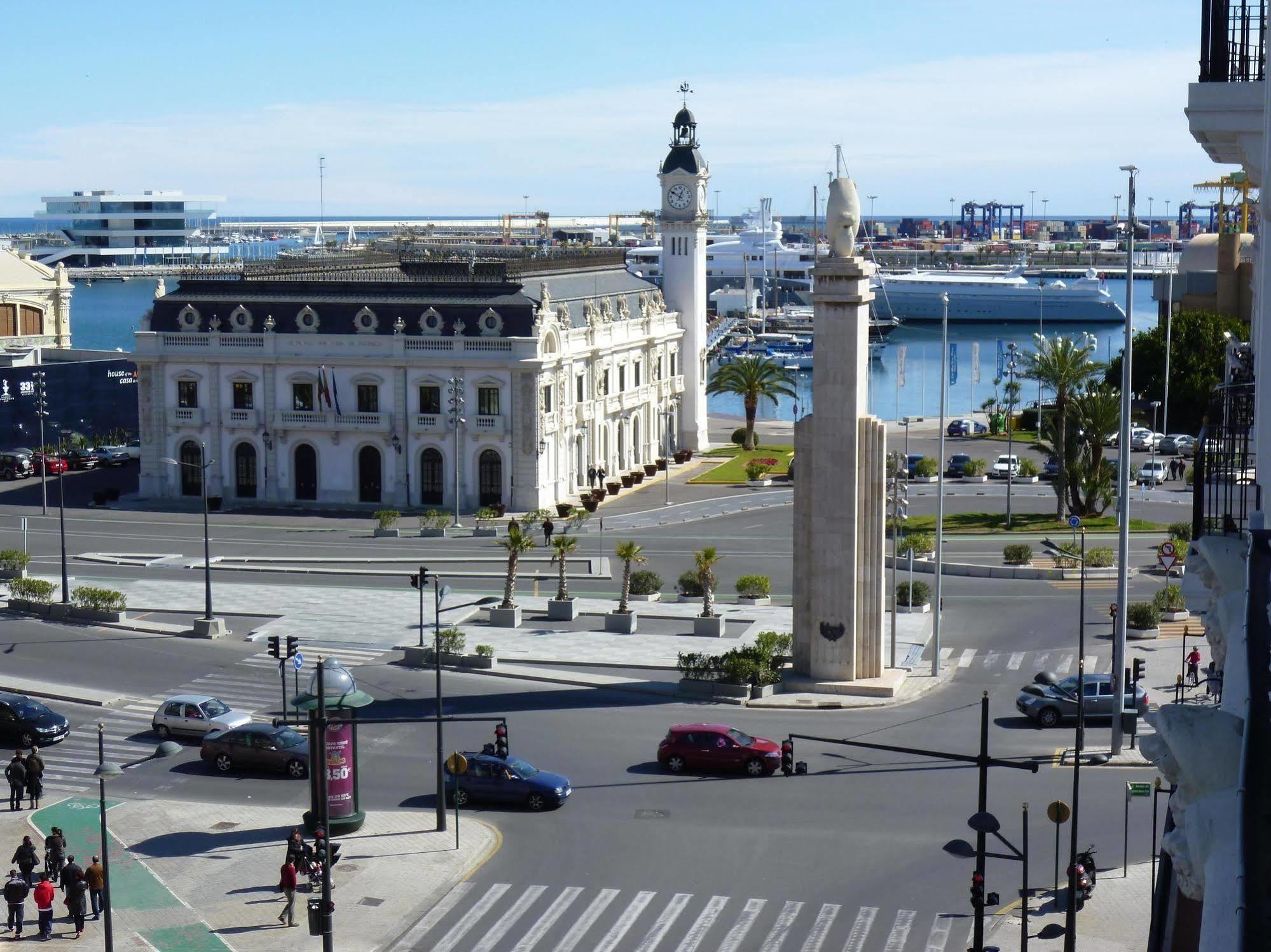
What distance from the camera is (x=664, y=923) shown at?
98.1 ft

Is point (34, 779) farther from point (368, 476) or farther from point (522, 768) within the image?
point (368, 476)

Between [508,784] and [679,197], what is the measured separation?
218 ft

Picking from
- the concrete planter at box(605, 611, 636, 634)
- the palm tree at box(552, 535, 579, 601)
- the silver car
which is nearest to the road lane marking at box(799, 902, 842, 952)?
the silver car

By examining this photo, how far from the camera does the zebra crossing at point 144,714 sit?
40.9m

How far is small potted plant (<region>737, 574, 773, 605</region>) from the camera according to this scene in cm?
6028

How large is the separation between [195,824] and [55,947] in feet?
20.8

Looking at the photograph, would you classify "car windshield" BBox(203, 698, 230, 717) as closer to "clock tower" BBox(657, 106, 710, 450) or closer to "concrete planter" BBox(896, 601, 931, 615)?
"concrete planter" BBox(896, 601, 931, 615)

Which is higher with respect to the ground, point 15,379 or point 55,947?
point 15,379

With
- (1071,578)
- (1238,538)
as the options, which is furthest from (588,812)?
(1071,578)

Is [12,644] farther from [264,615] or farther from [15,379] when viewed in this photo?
[15,379]

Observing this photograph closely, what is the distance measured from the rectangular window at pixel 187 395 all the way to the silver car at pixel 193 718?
4246cm

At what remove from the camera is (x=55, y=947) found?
30047mm

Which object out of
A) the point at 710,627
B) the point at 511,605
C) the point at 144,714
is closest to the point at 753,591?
the point at 710,627

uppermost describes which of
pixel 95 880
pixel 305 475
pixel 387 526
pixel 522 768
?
pixel 305 475
